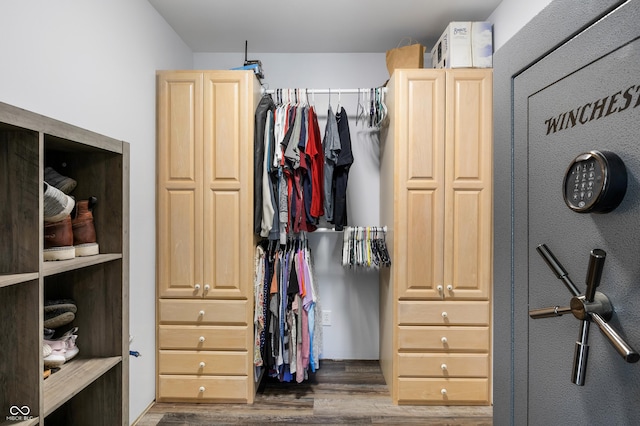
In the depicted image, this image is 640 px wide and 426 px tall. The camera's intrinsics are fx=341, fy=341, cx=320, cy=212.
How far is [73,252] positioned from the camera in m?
1.06

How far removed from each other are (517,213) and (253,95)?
1729mm

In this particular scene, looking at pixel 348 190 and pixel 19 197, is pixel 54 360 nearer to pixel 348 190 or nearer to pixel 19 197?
pixel 19 197

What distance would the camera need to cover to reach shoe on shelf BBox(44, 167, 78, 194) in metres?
1.06

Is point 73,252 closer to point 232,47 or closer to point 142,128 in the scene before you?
point 142,128

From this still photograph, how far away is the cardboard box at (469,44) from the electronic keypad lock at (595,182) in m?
Answer: 1.72

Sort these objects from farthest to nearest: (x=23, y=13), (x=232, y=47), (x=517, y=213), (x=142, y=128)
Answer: (x=232, y=47) < (x=142, y=128) < (x=23, y=13) < (x=517, y=213)

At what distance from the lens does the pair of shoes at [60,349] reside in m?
1.07

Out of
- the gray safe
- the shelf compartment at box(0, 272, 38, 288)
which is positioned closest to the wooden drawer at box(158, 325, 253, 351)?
the shelf compartment at box(0, 272, 38, 288)

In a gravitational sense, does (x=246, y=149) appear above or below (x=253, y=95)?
below

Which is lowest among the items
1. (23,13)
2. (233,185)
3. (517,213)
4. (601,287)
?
(601,287)

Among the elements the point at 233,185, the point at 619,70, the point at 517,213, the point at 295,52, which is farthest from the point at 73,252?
the point at 295,52

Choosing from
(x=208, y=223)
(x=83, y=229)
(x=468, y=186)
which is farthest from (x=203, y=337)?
(x=468, y=186)

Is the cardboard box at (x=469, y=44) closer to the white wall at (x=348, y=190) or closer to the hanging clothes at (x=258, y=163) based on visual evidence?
the white wall at (x=348, y=190)

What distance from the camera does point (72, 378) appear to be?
3.36 feet
